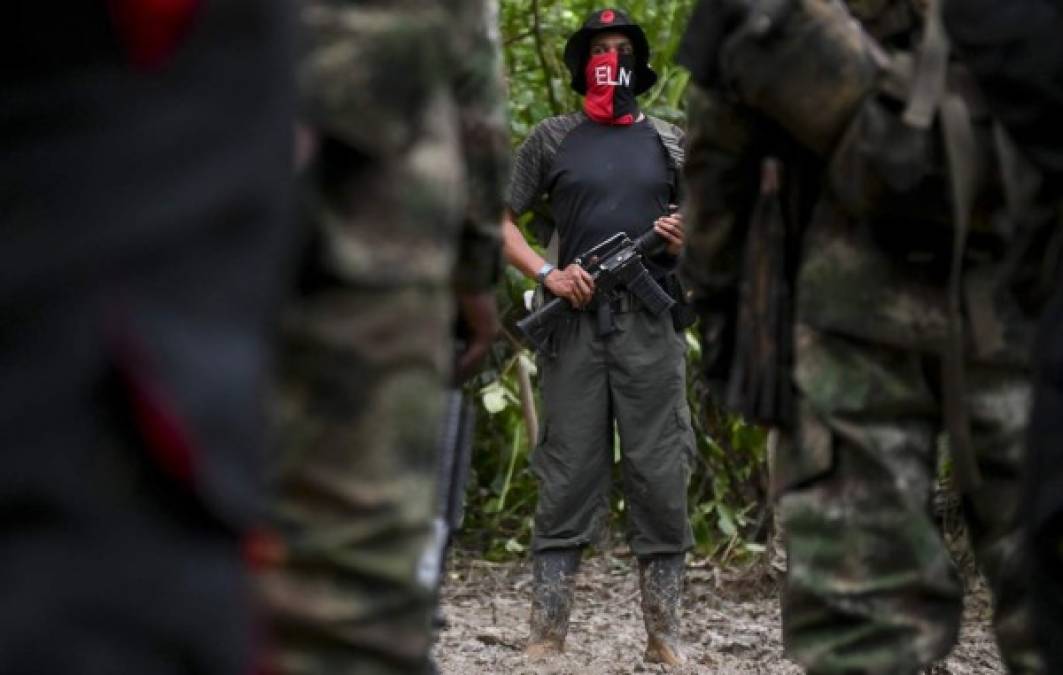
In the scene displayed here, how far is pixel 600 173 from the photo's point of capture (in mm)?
6996

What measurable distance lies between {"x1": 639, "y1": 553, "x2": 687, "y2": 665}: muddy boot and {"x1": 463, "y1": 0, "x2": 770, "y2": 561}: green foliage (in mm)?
1451

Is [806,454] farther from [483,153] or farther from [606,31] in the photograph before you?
[606,31]

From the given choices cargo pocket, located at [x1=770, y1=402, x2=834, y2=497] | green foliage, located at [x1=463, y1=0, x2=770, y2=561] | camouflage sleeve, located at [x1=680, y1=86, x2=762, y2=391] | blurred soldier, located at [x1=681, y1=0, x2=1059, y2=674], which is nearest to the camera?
blurred soldier, located at [x1=681, y1=0, x2=1059, y2=674]

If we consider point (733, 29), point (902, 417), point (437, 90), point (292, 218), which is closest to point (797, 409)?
point (902, 417)

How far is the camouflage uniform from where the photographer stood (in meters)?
2.40

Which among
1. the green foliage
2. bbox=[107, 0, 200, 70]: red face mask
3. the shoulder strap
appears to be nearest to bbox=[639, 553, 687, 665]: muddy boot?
the shoulder strap

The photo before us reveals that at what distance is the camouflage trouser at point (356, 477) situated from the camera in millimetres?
2402

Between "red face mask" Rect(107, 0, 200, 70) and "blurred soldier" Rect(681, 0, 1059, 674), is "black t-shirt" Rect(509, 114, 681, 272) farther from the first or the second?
"red face mask" Rect(107, 0, 200, 70)

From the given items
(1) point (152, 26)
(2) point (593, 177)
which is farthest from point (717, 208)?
(2) point (593, 177)

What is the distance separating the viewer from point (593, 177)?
6.99 meters

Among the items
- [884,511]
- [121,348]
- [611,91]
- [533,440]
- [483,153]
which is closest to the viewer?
[121,348]

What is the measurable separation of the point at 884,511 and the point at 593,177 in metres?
3.62

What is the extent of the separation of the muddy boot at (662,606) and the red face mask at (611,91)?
5.29 feet

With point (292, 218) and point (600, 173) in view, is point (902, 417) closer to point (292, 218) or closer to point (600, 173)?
point (292, 218)
